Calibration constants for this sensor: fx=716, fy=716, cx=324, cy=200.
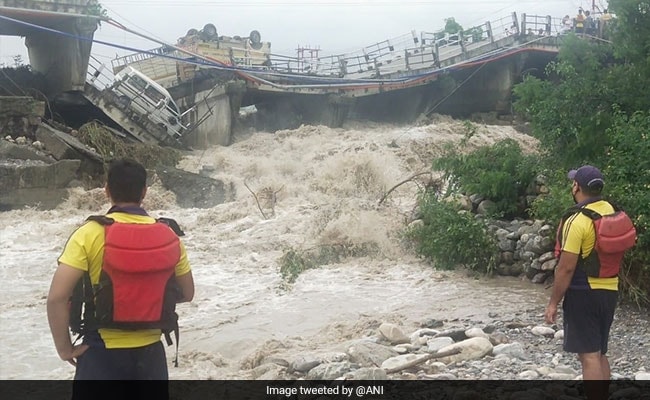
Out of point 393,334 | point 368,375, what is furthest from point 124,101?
point 368,375

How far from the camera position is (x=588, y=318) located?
430 centimetres

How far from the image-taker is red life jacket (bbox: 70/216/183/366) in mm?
3072

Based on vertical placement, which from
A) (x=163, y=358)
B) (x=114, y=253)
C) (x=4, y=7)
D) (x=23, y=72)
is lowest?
(x=163, y=358)

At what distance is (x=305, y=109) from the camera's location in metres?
30.4

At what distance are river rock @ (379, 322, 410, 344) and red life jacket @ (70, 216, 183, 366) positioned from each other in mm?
3570

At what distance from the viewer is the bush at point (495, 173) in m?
10.7

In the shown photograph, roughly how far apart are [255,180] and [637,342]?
1455 centimetres

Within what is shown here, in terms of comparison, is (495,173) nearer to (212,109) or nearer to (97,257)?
(97,257)

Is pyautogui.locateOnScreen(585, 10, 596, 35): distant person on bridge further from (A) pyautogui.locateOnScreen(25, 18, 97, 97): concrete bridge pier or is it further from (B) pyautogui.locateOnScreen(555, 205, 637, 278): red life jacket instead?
(B) pyautogui.locateOnScreen(555, 205, 637, 278): red life jacket

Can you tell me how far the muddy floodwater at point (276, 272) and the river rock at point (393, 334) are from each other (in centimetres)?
77

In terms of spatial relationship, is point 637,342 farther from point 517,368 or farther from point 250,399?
point 250,399

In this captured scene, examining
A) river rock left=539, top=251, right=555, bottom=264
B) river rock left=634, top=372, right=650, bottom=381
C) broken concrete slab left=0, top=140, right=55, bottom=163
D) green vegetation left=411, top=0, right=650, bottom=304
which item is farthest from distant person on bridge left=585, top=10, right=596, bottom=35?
river rock left=634, top=372, right=650, bottom=381

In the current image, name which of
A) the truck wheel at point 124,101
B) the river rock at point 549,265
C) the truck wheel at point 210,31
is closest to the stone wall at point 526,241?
the river rock at point 549,265

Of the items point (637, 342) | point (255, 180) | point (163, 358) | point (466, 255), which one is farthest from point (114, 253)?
point (255, 180)
